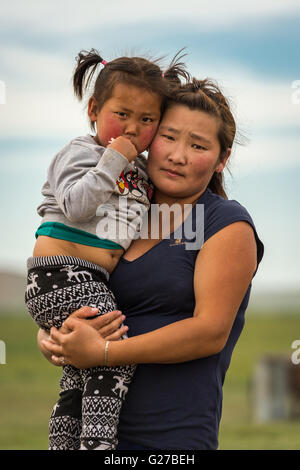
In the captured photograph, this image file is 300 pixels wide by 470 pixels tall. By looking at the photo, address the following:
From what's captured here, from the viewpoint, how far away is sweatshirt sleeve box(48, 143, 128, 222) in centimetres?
285

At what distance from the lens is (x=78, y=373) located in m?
3.00

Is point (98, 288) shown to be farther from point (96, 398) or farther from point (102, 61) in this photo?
point (102, 61)

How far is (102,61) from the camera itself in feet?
10.8

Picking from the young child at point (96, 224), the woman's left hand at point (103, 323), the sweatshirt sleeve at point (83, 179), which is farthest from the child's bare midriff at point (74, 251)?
the woman's left hand at point (103, 323)

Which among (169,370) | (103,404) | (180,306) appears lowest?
(103,404)

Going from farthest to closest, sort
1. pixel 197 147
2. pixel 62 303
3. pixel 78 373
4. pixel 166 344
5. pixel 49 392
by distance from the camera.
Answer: pixel 49 392 < pixel 197 147 < pixel 78 373 < pixel 62 303 < pixel 166 344

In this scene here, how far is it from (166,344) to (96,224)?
1.86 ft

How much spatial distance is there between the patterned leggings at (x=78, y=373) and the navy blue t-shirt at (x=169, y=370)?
81 millimetres

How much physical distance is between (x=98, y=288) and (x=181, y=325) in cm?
37

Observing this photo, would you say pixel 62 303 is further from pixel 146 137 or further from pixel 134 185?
pixel 146 137

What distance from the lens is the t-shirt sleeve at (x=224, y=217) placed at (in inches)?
116

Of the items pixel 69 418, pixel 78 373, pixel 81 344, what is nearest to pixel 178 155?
pixel 81 344

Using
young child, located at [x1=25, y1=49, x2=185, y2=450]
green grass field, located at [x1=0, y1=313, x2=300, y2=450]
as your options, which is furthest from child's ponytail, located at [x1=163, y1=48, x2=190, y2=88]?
green grass field, located at [x1=0, y1=313, x2=300, y2=450]

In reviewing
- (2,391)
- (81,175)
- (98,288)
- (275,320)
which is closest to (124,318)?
(98,288)
